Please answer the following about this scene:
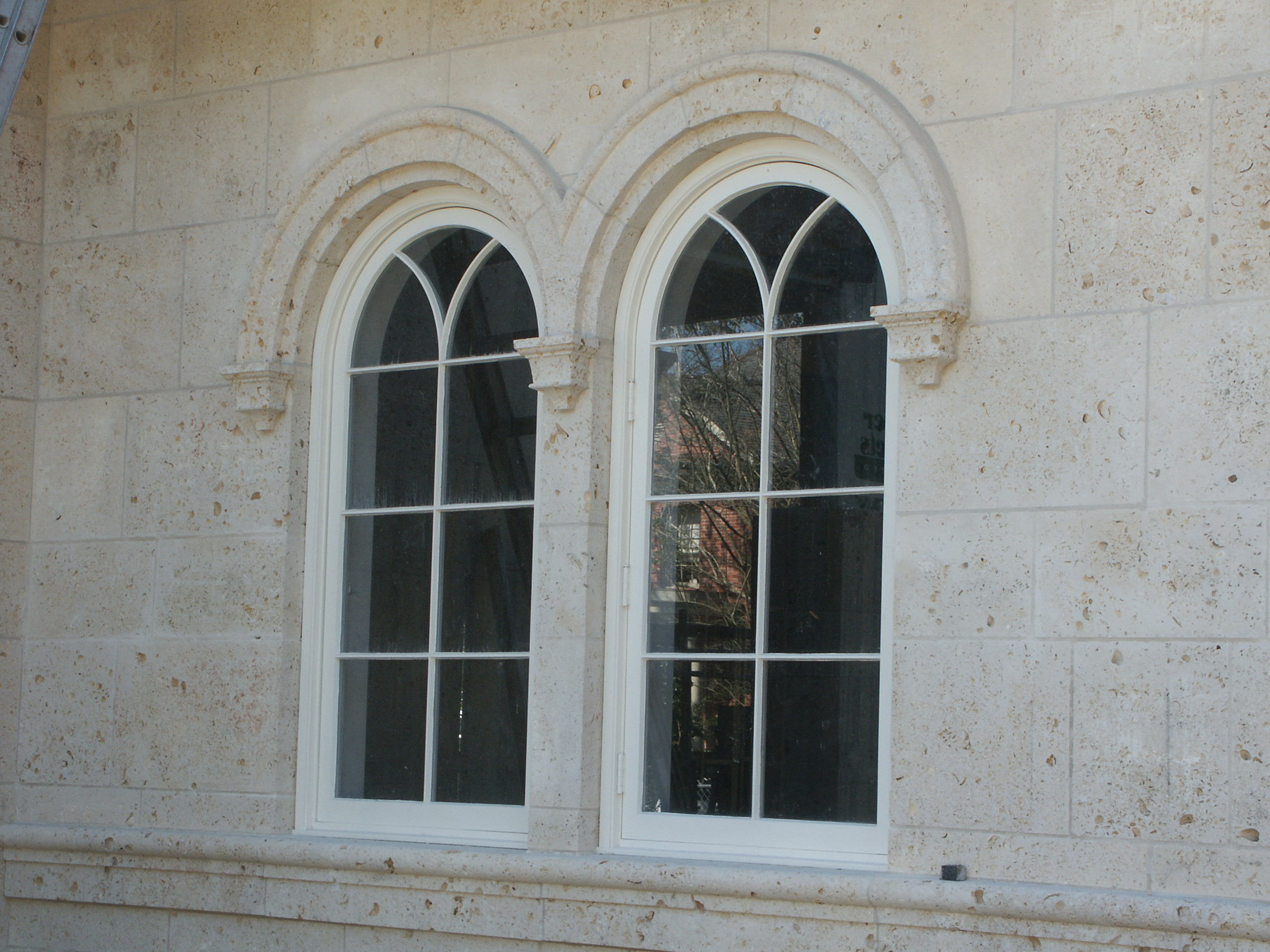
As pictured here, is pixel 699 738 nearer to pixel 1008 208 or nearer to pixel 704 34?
pixel 1008 208

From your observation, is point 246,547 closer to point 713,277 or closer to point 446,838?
point 446,838

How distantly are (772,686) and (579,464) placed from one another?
3.08 feet

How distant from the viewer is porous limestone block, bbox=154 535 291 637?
575 cm

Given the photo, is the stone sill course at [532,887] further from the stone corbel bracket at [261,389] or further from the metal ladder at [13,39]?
the metal ladder at [13,39]

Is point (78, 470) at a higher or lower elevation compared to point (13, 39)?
lower

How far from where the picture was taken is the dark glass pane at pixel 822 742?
4793 millimetres

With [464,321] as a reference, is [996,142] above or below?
above

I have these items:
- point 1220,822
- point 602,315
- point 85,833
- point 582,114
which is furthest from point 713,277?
point 85,833

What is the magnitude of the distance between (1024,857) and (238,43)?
4.01 meters

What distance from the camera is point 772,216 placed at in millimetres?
5148

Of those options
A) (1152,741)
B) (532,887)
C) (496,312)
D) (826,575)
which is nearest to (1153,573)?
(1152,741)

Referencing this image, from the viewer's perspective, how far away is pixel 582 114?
5.36m

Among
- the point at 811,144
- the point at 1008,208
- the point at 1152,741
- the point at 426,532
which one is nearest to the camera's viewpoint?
the point at 1152,741

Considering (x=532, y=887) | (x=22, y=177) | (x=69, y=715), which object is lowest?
(x=532, y=887)
